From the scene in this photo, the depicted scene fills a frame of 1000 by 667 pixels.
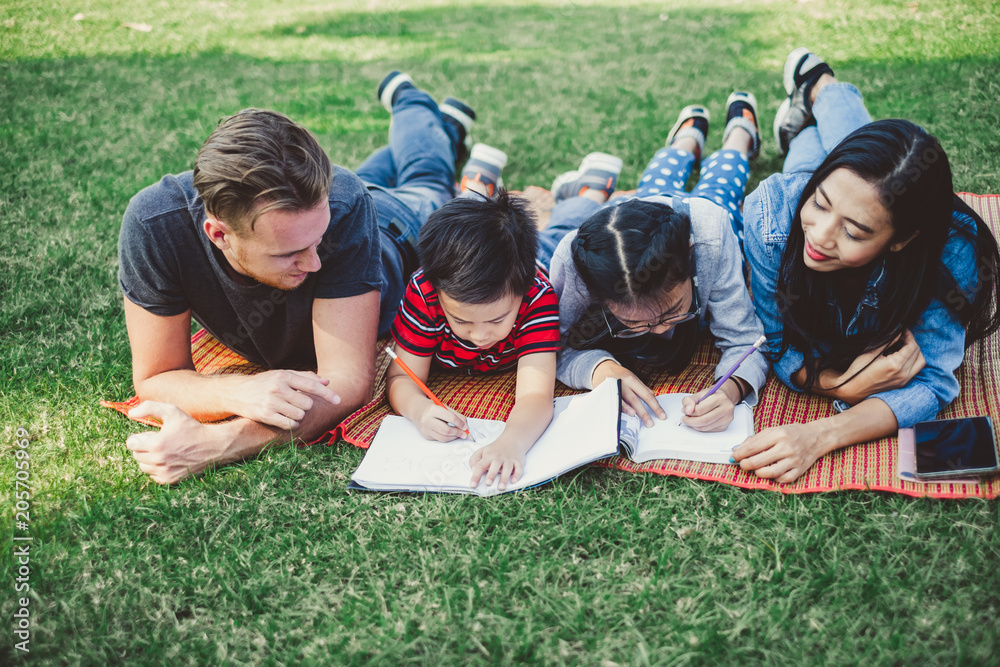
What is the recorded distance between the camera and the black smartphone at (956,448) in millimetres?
2137

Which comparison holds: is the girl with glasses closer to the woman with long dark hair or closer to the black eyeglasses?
→ the black eyeglasses

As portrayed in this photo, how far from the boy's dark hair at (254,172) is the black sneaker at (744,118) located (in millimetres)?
2771

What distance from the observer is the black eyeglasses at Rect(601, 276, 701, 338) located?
2.50m

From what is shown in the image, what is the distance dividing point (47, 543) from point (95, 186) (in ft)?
9.80

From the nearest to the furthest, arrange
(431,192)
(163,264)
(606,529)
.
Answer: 1. (606,529)
2. (163,264)
3. (431,192)

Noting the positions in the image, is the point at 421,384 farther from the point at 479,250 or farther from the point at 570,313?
the point at 570,313

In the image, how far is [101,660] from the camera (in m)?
1.83

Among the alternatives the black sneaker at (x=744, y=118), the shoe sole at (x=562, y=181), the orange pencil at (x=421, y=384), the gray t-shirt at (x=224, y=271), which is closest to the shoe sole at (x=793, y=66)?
the black sneaker at (x=744, y=118)

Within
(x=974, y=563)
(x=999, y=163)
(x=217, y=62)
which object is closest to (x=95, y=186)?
(x=217, y=62)

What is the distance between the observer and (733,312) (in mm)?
2674

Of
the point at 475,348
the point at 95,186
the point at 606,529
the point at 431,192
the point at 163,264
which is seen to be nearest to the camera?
the point at 606,529

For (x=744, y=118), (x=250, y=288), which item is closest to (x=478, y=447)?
(x=250, y=288)

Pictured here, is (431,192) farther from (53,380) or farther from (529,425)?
(53,380)

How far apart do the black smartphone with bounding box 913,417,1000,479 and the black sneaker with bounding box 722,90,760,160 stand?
223 centimetres
